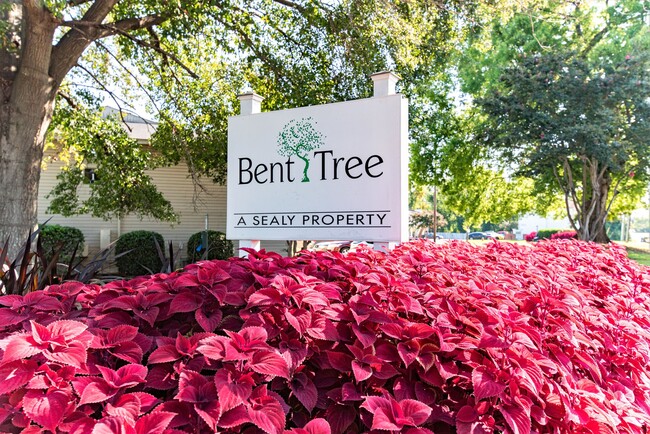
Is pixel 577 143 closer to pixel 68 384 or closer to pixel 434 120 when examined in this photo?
pixel 434 120

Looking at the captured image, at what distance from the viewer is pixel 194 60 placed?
895 centimetres

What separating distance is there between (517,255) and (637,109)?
45.0ft

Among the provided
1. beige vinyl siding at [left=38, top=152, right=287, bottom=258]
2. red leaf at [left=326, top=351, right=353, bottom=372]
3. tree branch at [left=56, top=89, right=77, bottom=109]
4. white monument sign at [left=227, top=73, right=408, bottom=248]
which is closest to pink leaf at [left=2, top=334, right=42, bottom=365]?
red leaf at [left=326, top=351, right=353, bottom=372]

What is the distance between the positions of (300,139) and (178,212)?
27.0 ft

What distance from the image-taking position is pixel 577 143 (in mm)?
14086

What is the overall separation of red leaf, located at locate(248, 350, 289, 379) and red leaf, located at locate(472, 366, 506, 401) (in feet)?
1.52

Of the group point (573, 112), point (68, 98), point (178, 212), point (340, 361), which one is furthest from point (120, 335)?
point (573, 112)

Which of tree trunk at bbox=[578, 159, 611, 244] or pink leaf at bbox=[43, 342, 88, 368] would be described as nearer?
pink leaf at bbox=[43, 342, 88, 368]

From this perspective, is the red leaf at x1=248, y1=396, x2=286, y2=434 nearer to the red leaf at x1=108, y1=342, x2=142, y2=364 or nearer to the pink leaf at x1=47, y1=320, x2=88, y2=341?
the red leaf at x1=108, y1=342, x2=142, y2=364

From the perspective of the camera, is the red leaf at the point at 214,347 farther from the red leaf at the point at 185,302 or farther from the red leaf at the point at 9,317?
the red leaf at the point at 9,317

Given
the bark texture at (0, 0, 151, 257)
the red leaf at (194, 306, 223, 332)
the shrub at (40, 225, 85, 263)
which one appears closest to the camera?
the red leaf at (194, 306, 223, 332)

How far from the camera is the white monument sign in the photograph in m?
4.14

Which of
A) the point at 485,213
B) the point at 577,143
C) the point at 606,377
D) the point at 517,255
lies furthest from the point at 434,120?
the point at 606,377

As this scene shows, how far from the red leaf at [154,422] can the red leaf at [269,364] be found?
210mm
